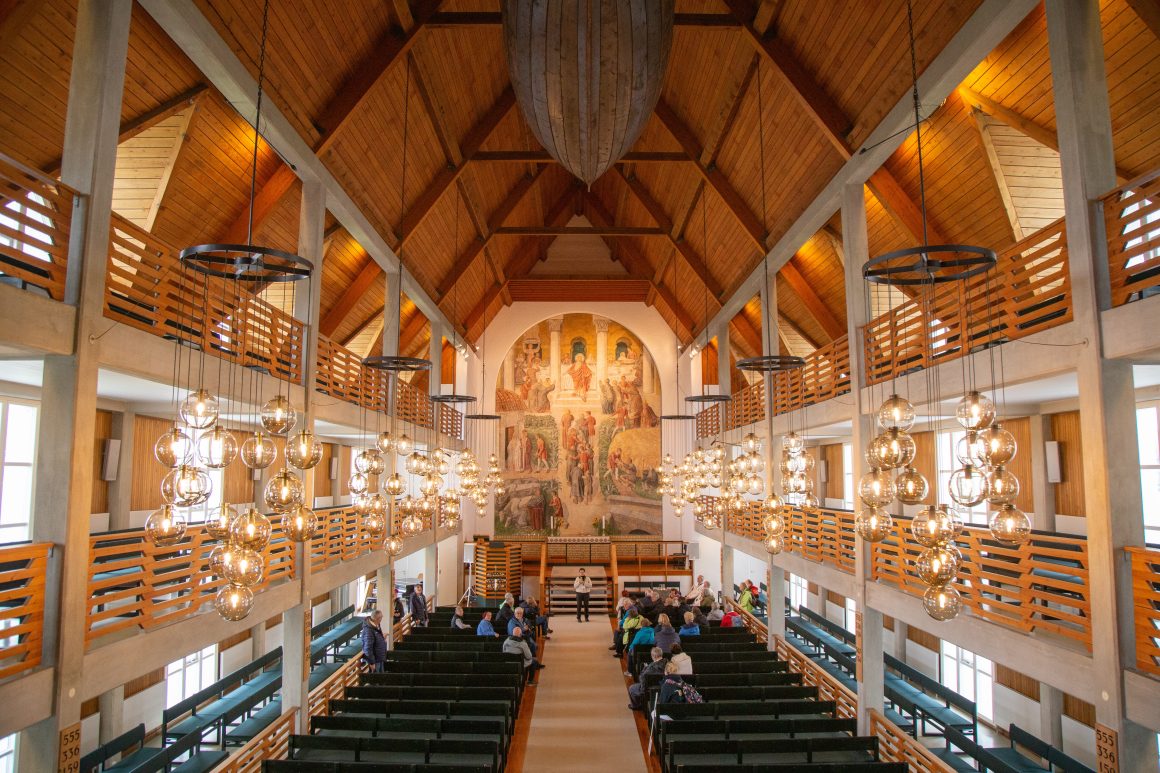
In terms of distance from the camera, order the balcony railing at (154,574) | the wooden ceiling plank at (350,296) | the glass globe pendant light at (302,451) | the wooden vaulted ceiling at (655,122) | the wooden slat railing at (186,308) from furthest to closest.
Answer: the wooden ceiling plank at (350,296) < the wooden vaulted ceiling at (655,122) < the wooden slat railing at (186,308) < the balcony railing at (154,574) < the glass globe pendant light at (302,451)

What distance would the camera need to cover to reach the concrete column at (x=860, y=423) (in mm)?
11359

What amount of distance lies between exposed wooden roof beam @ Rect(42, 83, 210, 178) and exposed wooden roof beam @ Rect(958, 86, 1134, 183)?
11.1 meters

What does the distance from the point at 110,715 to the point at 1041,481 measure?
16.1 meters

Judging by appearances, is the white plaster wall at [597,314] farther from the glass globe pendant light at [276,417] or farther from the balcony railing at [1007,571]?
the glass globe pendant light at [276,417]

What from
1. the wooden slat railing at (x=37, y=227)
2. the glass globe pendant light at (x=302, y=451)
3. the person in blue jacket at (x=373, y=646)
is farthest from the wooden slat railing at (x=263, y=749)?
the wooden slat railing at (x=37, y=227)

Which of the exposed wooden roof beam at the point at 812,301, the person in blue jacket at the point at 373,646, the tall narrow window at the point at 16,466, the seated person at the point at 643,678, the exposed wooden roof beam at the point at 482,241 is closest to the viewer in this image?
the tall narrow window at the point at 16,466

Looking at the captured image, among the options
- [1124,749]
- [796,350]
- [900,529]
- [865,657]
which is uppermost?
[796,350]

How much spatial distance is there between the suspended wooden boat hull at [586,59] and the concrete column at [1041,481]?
38.4 feet

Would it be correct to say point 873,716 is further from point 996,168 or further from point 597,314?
point 597,314

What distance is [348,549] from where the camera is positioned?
46.8 feet

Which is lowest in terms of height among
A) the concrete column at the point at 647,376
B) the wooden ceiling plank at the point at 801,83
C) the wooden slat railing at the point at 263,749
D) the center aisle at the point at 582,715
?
the center aisle at the point at 582,715

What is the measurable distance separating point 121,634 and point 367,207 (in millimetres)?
9639

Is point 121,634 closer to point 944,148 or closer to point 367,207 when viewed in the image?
point 367,207

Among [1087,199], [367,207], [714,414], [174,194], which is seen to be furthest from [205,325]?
[714,414]
